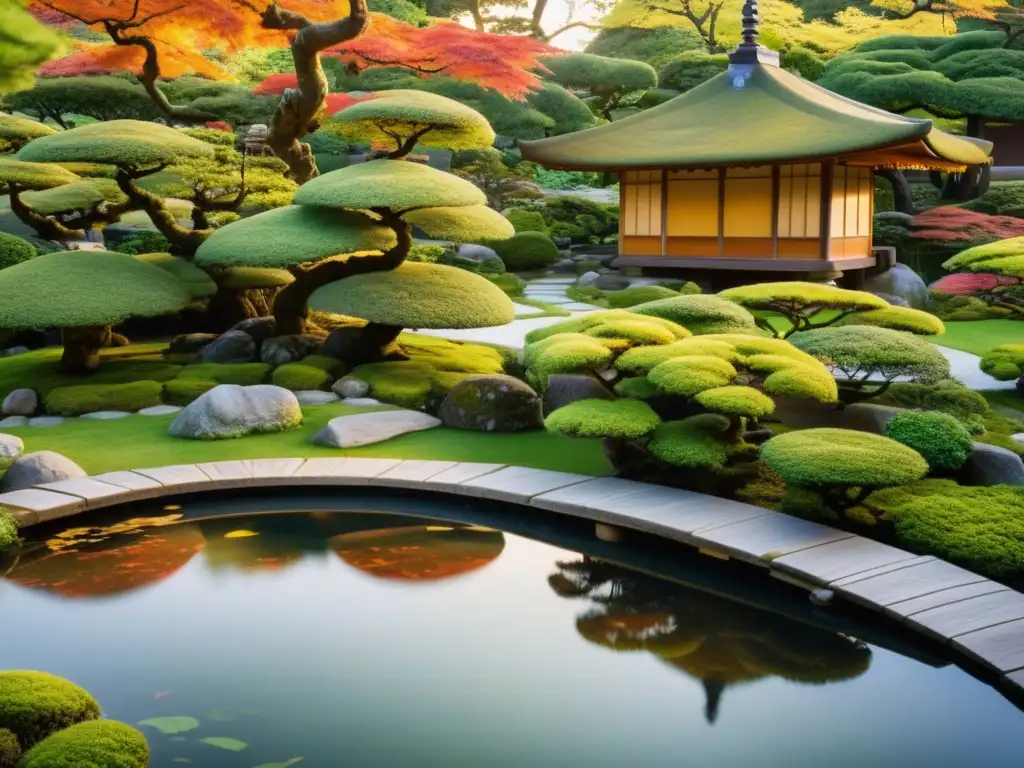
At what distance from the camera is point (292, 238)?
37.2 feet

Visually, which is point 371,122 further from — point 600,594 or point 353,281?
point 600,594

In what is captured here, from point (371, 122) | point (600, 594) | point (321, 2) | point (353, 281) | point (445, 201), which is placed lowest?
point (600, 594)

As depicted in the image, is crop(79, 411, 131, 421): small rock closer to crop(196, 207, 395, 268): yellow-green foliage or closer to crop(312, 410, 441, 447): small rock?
crop(196, 207, 395, 268): yellow-green foliage

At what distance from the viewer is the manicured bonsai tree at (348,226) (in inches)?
439

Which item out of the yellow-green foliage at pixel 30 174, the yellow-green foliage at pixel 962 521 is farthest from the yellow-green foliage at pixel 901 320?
the yellow-green foliage at pixel 30 174

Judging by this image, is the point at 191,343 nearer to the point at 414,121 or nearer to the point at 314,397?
the point at 314,397

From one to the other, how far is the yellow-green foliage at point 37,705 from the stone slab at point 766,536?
12.4 feet

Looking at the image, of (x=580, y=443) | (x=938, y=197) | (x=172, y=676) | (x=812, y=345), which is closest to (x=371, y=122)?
(x=580, y=443)

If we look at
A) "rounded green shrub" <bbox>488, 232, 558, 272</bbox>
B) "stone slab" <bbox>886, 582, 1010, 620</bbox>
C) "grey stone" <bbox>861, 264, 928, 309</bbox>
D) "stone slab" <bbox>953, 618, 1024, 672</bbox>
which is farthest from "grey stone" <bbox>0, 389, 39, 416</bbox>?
"grey stone" <bbox>861, 264, 928, 309</bbox>

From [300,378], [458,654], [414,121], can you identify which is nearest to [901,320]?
[458,654]

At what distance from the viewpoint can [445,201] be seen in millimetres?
11070

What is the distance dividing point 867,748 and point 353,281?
8255 mm

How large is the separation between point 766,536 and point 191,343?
8.73 m

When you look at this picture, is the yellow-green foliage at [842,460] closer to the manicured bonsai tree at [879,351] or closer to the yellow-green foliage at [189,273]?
the manicured bonsai tree at [879,351]
